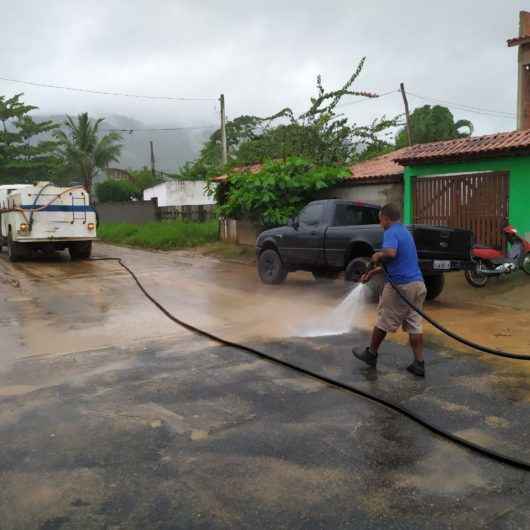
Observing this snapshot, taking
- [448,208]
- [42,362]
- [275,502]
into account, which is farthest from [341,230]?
[275,502]

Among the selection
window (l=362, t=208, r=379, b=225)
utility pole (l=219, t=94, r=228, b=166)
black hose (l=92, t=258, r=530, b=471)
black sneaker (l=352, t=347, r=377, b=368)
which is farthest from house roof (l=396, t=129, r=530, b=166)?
utility pole (l=219, t=94, r=228, b=166)

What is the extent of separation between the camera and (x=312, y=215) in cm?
1130

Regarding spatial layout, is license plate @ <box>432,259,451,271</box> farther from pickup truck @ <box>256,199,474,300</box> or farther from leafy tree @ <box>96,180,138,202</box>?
leafy tree @ <box>96,180,138,202</box>

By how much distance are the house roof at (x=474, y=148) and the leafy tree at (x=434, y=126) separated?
24748mm

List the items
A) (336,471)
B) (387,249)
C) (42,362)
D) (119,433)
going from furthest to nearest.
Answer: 1. (42,362)
2. (387,249)
3. (119,433)
4. (336,471)

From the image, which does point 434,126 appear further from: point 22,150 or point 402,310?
point 402,310

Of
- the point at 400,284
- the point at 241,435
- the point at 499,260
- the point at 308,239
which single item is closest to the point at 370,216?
the point at 308,239

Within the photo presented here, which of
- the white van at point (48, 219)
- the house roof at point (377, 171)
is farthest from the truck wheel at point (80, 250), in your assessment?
the house roof at point (377, 171)

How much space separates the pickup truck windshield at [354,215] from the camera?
11.0m

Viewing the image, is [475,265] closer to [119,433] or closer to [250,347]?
[250,347]

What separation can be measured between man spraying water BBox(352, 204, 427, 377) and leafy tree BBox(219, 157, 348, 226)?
10214 millimetres

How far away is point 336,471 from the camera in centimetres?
346

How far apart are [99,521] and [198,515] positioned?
514 mm

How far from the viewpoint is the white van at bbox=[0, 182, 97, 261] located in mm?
16859
